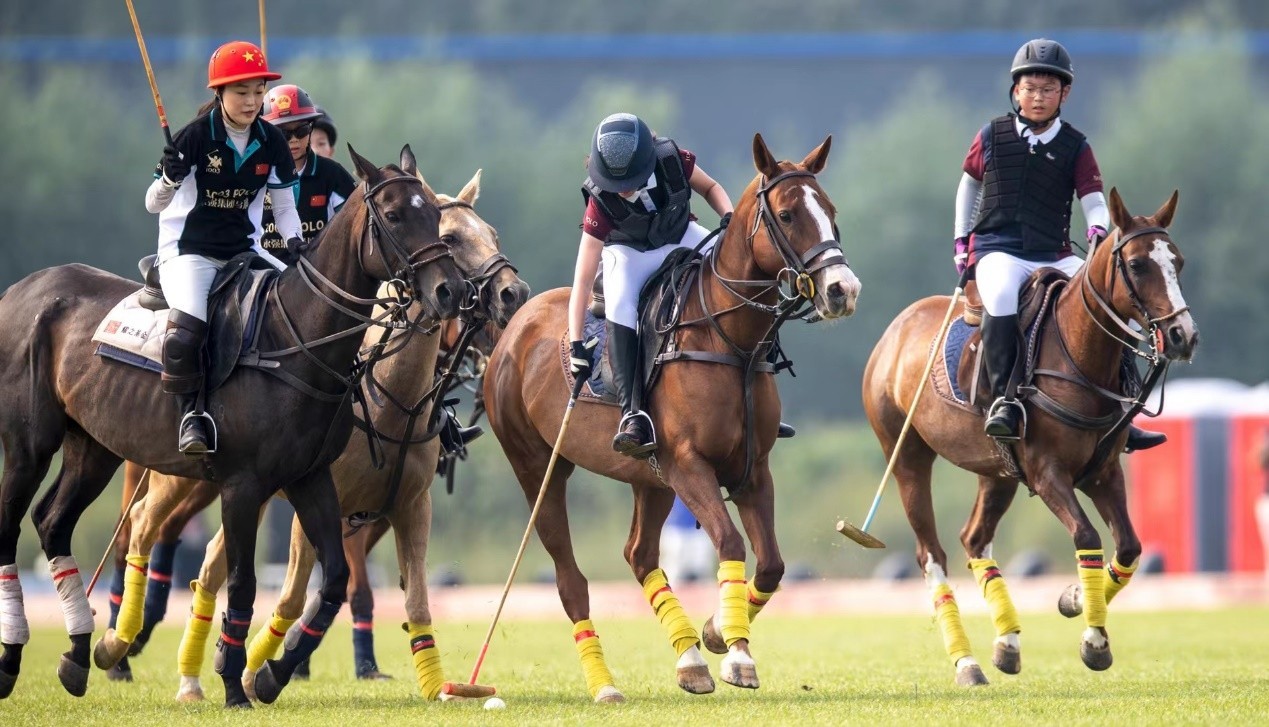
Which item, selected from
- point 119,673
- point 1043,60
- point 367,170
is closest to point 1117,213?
point 1043,60

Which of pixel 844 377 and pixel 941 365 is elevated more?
pixel 941 365

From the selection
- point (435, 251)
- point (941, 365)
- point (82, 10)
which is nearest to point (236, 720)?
point (435, 251)

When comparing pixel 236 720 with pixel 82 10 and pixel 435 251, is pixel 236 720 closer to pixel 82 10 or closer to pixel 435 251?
pixel 435 251

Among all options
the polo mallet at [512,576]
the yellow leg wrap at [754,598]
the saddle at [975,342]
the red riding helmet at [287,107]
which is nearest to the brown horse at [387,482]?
the polo mallet at [512,576]

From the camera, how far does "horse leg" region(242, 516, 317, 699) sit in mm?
10414

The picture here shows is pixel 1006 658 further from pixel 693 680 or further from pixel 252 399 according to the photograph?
pixel 252 399

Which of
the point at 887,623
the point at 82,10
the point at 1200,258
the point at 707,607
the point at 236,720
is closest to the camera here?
the point at 236,720

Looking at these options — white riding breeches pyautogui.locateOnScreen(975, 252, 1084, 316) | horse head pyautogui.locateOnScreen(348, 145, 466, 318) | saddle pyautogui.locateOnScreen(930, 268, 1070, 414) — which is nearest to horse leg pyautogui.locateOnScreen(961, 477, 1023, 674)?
saddle pyautogui.locateOnScreen(930, 268, 1070, 414)

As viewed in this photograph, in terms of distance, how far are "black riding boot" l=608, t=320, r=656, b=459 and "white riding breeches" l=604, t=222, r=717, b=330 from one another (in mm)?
84

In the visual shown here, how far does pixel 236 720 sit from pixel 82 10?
47303 mm

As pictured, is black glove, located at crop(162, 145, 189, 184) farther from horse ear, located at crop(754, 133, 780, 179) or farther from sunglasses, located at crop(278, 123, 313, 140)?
horse ear, located at crop(754, 133, 780, 179)

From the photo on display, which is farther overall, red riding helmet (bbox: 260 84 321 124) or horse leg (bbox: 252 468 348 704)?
red riding helmet (bbox: 260 84 321 124)

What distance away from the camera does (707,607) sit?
2023 centimetres

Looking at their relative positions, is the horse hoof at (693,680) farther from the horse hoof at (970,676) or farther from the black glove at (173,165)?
the black glove at (173,165)
